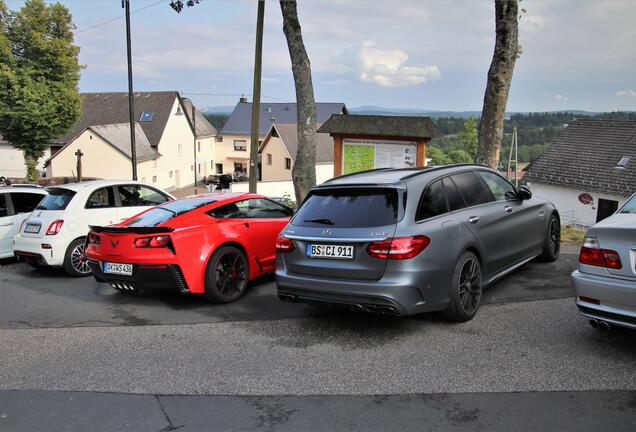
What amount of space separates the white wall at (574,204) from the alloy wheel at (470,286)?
35.7 m

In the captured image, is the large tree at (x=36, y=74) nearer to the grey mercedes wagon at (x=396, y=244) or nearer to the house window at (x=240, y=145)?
the grey mercedes wagon at (x=396, y=244)

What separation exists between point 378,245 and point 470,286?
132cm

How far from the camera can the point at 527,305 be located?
21.5 ft

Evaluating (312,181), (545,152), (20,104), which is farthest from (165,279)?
(545,152)

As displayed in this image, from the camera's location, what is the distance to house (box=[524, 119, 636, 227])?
3856 cm

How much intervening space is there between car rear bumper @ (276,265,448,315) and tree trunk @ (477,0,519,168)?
699 centimetres

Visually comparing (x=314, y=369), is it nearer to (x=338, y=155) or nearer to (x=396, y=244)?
(x=396, y=244)

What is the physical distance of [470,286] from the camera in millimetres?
6035

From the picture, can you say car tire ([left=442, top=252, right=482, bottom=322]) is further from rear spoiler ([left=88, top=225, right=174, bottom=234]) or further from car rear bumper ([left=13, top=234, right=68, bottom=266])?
car rear bumper ([left=13, top=234, right=68, bottom=266])

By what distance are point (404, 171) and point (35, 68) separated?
39.2 meters

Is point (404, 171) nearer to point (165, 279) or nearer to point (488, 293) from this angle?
point (488, 293)

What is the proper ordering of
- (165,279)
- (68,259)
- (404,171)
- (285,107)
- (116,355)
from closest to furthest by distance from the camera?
(116,355)
(404,171)
(165,279)
(68,259)
(285,107)

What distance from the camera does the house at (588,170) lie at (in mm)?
38562

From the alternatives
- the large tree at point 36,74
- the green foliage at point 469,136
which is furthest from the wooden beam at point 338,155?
the green foliage at point 469,136
